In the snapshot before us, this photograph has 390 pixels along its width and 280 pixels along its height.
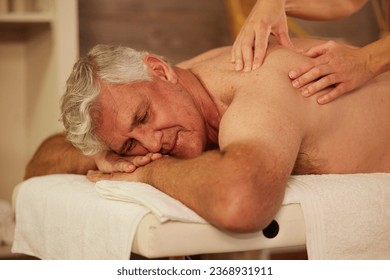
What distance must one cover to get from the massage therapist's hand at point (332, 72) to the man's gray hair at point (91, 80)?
1.09 ft

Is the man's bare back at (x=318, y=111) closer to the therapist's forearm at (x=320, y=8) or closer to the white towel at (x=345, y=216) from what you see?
the white towel at (x=345, y=216)

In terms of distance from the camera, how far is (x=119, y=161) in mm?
1379

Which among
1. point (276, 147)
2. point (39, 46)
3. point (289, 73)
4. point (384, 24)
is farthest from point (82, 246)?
point (384, 24)

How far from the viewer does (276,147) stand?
3.62 ft

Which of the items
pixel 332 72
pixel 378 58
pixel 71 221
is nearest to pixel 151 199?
pixel 71 221

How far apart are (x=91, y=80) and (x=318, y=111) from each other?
18.7 inches

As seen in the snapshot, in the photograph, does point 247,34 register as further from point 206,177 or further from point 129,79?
point 206,177

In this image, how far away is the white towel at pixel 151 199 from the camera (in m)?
1.00

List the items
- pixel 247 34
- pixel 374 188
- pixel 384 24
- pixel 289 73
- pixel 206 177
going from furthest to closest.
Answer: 1. pixel 384 24
2. pixel 247 34
3. pixel 289 73
4. pixel 374 188
5. pixel 206 177

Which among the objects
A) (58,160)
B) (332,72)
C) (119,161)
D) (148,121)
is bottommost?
(58,160)

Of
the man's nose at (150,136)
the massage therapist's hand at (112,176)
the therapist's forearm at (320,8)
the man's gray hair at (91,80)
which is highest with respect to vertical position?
the therapist's forearm at (320,8)

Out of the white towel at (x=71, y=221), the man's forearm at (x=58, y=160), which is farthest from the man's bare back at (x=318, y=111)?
the man's forearm at (x=58, y=160)

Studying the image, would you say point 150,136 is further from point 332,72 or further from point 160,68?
point 332,72
